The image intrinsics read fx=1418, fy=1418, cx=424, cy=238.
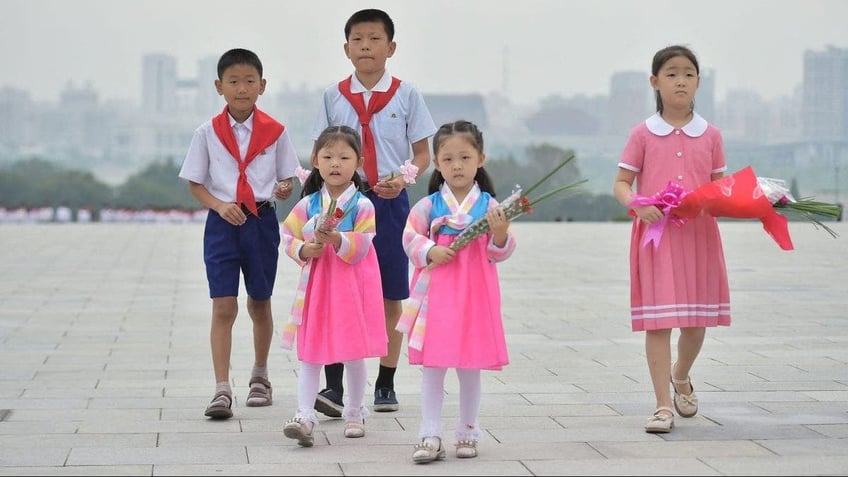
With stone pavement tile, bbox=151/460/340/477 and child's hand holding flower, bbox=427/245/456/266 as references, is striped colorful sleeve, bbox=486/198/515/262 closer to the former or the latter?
child's hand holding flower, bbox=427/245/456/266

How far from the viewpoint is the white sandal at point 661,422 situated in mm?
5590

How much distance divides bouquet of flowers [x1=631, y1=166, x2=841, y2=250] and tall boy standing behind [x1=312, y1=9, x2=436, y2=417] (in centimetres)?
118

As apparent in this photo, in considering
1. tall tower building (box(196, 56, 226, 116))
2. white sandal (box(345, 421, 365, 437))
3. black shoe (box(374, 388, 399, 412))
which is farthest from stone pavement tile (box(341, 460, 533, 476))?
tall tower building (box(196, 56, 226, 116))

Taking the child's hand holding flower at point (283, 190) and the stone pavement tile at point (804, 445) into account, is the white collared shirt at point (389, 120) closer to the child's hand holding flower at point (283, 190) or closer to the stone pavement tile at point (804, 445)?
the child's hand holding flower at point (283, 190)

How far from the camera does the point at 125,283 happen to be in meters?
14.3

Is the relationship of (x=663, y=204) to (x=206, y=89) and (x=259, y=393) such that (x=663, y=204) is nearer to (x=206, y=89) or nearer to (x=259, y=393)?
(x=259, y=393)

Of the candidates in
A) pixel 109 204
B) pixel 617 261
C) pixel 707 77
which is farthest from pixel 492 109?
pixel 617 261

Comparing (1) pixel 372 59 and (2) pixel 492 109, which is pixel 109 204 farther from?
(1) pixel 372 59

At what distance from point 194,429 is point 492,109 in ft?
246

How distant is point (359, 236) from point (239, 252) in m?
0.98

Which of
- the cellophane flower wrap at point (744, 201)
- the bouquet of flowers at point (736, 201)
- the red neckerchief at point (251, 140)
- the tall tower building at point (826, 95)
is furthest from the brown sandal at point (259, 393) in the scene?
the tall tower building at point (826, 95)

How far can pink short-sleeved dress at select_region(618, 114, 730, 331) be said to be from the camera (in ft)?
19.4

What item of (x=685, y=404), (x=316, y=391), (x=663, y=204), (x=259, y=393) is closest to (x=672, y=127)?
(x=663, y=204)

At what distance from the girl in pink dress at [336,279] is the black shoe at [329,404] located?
0.39 meters
